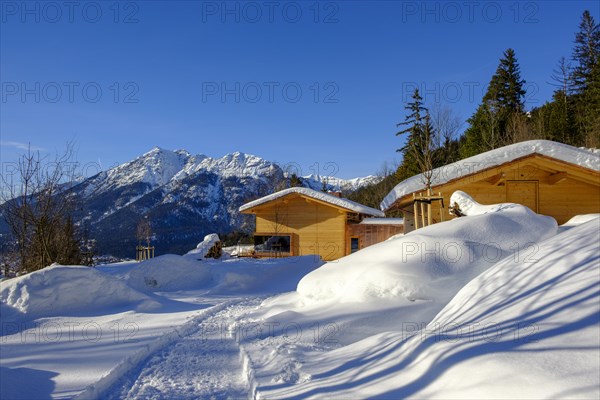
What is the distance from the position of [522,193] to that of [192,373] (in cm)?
1768

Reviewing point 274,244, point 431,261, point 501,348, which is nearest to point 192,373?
point 501,348

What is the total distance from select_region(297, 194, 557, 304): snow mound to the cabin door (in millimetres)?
8866

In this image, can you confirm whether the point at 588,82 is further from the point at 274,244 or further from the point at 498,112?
the point at 274,244

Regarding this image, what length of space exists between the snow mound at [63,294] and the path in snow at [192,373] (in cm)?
375

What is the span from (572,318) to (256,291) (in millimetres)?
12650

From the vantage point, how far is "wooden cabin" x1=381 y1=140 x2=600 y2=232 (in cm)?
1745

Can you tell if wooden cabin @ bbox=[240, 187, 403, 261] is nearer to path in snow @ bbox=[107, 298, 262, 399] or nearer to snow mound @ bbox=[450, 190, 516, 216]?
snow mound @ bbox=[450, 190, 516, 216]

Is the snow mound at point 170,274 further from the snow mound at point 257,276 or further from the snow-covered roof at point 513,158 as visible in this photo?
the snow-covered roof at point 513,158

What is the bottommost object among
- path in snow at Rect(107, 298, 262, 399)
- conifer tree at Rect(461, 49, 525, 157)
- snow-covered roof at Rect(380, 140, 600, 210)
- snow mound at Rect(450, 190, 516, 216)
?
path in snow at Rect(107, 298, 262, 399)

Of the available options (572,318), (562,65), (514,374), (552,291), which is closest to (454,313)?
(552,291)

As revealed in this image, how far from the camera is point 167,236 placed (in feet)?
432

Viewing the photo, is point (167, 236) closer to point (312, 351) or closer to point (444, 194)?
point (444, 194)

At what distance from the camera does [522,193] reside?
60.2ft

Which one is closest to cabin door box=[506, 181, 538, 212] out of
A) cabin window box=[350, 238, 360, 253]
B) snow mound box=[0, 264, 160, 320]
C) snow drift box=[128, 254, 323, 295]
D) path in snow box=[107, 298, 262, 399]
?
cabin window box=[350, 238, 360, 253]
